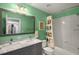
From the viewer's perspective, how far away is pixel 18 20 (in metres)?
1.53

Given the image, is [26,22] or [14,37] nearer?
[14,37]

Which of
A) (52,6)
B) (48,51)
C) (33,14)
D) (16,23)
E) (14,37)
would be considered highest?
(52,6)

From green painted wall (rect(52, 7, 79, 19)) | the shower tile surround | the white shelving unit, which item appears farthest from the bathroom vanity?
green painted wall (rect(52, 7, 79, 19))

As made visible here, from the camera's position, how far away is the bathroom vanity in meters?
1.41

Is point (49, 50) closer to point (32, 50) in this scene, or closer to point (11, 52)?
point (32, 50)

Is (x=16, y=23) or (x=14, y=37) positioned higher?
(x=16, y=23)

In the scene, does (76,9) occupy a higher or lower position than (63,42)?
higher

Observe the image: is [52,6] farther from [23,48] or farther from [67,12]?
[23,48]

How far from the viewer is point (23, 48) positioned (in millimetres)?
1495

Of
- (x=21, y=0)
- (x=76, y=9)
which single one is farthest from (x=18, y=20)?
(x=76, y=9)

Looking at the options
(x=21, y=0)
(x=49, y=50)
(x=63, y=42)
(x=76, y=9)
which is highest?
(x=21, y=0)

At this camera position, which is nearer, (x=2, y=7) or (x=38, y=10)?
(x=2, y=7)

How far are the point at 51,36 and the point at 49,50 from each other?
234 millimetres

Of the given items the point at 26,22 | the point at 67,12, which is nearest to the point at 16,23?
the point at 26,22
